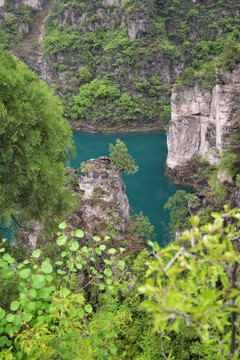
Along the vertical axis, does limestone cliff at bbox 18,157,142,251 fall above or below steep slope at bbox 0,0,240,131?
below

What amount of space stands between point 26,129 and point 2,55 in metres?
0.98

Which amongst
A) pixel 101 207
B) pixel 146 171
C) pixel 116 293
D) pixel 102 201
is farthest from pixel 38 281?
pixel 146 171

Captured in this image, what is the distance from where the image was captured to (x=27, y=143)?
332cm

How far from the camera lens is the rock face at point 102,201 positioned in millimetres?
9234

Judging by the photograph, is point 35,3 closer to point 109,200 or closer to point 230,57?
point 230,57

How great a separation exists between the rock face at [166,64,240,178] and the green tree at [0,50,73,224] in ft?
34.0

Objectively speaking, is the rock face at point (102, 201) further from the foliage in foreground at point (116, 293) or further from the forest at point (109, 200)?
the foliage in foreground at point (116, 293)

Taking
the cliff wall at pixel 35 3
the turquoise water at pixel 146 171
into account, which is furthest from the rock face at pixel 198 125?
the cliff wall at pixel 35 3

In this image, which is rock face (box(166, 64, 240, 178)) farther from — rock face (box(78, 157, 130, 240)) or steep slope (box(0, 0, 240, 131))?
steep slope (box(0, 0, 240, 131))

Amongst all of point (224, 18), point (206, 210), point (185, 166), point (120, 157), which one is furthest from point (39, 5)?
point (206, 210)

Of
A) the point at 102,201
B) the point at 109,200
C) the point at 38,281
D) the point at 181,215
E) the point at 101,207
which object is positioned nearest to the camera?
the point at 38,281

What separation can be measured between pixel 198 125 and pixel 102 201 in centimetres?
1186

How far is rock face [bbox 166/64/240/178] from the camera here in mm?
12453

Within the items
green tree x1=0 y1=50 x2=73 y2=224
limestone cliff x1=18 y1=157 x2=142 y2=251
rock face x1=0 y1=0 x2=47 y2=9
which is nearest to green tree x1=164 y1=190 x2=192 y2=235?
limestone cliff x1=18 y1=157 x2=142 y2=251
